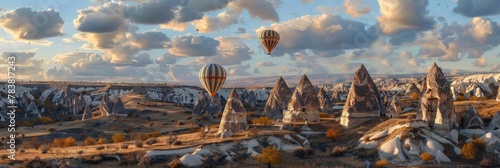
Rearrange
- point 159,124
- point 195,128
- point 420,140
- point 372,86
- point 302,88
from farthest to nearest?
point 159,124, point 195,128, point 302,88, point 372,86, point 420,140

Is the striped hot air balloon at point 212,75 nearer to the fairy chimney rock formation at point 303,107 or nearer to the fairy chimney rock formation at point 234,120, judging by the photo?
the fairy chimney rock formation at point 234,120

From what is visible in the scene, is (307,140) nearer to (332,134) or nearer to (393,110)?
(332,134)

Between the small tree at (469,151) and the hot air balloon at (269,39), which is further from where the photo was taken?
the hot air balloon at (269,39)

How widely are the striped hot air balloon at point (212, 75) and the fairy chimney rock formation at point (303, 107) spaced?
1059cm

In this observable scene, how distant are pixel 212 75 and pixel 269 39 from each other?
45.6 feet

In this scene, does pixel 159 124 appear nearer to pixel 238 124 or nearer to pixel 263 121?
pixel 263 121

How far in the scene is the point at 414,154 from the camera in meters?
31.8

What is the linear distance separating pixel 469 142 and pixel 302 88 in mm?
18108

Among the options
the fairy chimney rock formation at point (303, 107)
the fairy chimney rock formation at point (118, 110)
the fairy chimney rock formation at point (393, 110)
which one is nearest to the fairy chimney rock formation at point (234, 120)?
the fairy chimney rock formation at point (303, 107)

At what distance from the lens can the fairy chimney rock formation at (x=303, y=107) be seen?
4662 cm

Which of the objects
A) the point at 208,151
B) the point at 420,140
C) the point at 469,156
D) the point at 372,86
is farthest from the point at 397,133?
the point at 208,151

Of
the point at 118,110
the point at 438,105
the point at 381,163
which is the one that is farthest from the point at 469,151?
the point at 118,110

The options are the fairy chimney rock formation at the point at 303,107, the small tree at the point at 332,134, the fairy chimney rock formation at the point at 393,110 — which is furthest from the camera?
the fairy chimney rock formation at the point at 303,107

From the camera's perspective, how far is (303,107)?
1844 inches
